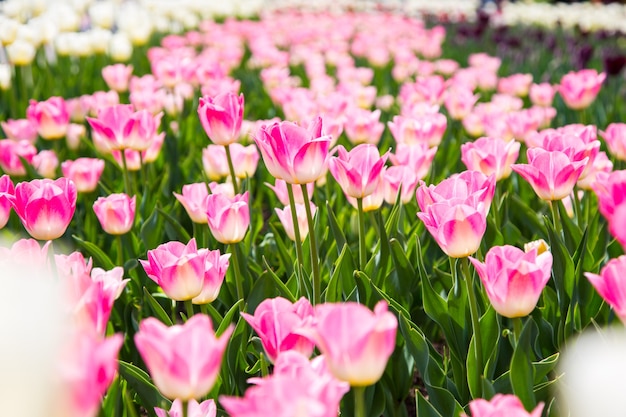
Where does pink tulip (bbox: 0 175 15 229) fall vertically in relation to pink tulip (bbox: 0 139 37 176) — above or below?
above

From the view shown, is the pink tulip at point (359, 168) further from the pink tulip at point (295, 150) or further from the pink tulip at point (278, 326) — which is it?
the pink tulip at point (278, 326)

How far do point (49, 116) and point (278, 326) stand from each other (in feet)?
6.34

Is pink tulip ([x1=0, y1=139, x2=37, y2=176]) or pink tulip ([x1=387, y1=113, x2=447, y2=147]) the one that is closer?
pink tulip ([x1=387, y1=113, x2=447, y2=147])

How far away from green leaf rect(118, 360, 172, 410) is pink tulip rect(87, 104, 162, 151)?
1018mm

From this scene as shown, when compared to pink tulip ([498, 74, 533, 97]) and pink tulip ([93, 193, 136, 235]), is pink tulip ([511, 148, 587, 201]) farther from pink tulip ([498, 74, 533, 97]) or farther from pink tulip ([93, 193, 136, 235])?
pink tulip ([498, 74, 533, 97])

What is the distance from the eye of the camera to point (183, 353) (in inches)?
31.2

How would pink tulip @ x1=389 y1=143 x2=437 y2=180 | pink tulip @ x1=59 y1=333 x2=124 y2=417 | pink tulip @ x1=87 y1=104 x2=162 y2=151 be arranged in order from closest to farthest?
pink tulip @ x1=59 y1=333 x2=124 y2=417 < pink tulip @ x1=389 y1=143 x2=437 y2=180 < pink tulip @ x1=87 y1=104 x2=162 y2=151

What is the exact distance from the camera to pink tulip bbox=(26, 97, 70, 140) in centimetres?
267

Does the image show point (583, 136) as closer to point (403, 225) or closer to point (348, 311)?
point (403, 225)

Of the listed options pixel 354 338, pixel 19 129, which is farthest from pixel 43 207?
pixel 19 129

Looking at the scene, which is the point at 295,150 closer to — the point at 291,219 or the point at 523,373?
the point at 291,219

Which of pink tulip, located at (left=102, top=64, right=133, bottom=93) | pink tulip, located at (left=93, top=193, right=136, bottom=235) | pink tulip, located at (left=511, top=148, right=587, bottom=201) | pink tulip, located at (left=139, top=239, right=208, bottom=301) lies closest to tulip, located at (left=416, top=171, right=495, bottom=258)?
pink tulip, located at (left=511, top=148, right=587, bottom=201)

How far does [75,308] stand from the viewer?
0.98 metres

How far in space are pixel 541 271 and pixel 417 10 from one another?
12764 mm
